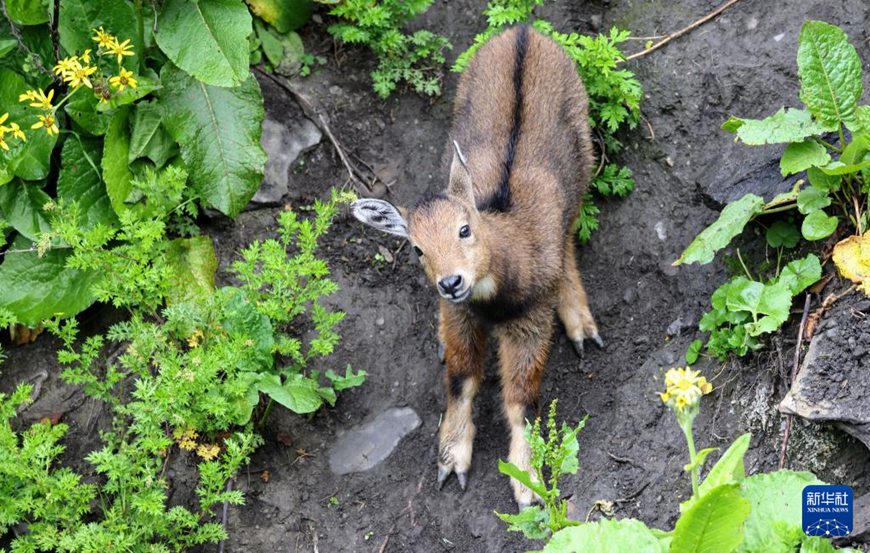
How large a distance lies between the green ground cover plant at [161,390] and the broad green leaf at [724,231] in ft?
8.46

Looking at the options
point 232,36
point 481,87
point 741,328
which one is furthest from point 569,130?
point 232,36

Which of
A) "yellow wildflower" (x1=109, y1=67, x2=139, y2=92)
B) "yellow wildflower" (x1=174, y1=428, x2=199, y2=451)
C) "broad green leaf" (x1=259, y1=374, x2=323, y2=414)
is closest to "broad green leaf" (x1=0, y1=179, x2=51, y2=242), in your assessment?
"yellow wildflower" (x1=109, y1=67, x2=139, y2=92)

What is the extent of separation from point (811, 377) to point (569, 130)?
10.1 feet

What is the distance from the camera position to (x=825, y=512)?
191 inches

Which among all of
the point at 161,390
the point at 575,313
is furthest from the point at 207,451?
the point at 575,313

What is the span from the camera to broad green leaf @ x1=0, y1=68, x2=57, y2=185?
316 inches

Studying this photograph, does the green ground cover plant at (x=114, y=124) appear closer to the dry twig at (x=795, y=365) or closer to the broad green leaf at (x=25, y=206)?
the broad green leaf at (x=25, y=206)

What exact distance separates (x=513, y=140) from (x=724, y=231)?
6.05 feet

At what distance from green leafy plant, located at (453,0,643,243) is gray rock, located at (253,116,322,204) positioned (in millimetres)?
1486

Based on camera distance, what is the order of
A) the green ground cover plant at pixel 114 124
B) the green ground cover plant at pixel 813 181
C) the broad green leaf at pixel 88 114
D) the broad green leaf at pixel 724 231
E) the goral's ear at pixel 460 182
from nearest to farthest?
1. the green ground cover plant at pixel 813 181
2. the broad green leaf at pixel 724 231
3. the goral's ear at pixel 460 182
4. the green ground cover plant at pixel 114 124
5. the broad green leaf at pixel 88 114

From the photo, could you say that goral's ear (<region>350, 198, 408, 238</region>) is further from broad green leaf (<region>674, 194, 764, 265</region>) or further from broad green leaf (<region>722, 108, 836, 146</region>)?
broad green leaf (<region>722, 108, 836, 146</region>)

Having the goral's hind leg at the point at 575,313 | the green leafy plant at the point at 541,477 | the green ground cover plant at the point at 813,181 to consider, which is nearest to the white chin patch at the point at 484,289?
the goral's hind leg at the point at 575,313

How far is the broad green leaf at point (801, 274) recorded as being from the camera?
648 centimetres

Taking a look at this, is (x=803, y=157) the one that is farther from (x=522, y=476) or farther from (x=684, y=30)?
(x=522, y=476)
